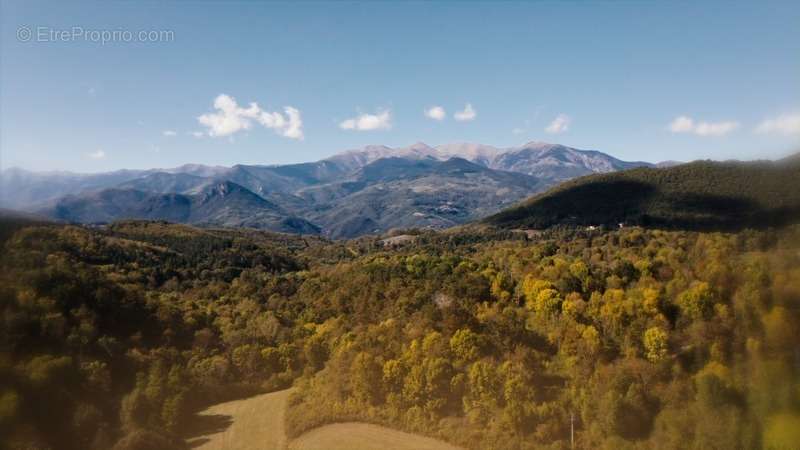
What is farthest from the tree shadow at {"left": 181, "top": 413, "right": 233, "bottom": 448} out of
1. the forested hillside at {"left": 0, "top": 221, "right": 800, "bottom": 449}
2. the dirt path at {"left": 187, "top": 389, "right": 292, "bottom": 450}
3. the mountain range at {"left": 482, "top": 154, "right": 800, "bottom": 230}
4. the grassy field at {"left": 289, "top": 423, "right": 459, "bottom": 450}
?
the mountain range at {"left": 482, "top": 154, "right": 800, "bottom": 230}

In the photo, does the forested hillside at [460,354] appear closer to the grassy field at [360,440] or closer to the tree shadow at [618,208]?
the grassy field at [360,440]

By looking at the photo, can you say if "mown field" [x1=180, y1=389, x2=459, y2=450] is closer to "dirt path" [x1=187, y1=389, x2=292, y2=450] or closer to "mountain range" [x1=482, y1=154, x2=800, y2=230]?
"dirt path" [x1=187, y1=389, x2=292, y2=450]

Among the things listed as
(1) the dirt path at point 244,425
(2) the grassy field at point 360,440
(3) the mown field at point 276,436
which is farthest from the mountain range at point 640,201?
(1) the dirt path at point 244,425

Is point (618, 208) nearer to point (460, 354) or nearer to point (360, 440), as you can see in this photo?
point (460, 354)

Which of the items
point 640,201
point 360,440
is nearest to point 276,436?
point 360,440

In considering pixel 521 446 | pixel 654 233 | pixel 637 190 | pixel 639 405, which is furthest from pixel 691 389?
pixel 637 190

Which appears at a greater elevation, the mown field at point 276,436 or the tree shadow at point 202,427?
the tree shadow at point 202,427
